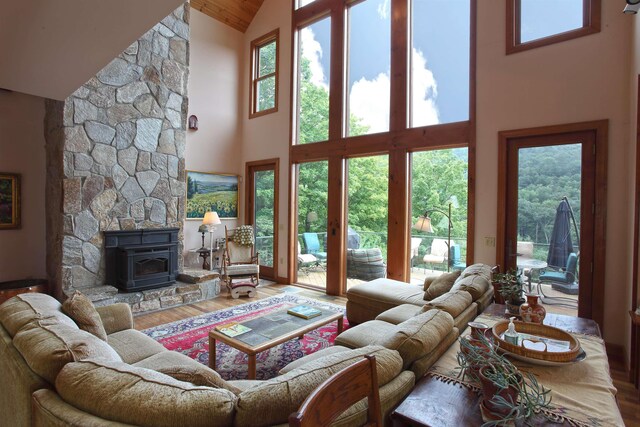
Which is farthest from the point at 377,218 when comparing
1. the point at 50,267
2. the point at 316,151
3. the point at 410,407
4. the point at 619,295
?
the point at 50,267

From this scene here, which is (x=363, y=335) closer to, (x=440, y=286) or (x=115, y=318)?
(x=440, y=286)

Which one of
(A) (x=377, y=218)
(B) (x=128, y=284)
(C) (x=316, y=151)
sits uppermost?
(C) (x=316, y=151)

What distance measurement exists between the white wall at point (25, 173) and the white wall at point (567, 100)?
592cm

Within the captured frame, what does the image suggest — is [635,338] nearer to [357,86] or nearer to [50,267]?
[357,86]

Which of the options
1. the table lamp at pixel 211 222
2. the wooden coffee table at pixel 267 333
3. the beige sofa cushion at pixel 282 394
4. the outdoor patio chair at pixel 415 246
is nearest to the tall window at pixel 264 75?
the table lamp at pixel 211 222

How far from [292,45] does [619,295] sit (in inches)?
230

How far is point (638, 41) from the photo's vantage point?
280 cm

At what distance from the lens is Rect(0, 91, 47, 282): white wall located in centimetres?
438

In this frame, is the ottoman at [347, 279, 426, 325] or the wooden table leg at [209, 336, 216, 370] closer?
the wooden table leg at [209, 336, 216, 370]

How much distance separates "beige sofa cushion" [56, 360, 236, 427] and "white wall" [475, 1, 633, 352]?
369cm

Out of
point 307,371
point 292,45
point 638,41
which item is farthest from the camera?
point 292,45

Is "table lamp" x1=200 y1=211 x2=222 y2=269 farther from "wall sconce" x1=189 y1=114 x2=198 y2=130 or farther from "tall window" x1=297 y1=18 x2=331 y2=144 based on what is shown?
"tall window" x1=297 y1=18 x2=331 y2=144

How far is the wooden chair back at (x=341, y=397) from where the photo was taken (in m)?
0.86

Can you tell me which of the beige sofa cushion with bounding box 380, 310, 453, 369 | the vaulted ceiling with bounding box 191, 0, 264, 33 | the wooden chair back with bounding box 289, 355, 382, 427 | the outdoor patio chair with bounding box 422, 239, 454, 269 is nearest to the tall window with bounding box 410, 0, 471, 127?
the outdoor patio chair with bounding box 422, 239, 454, 269
